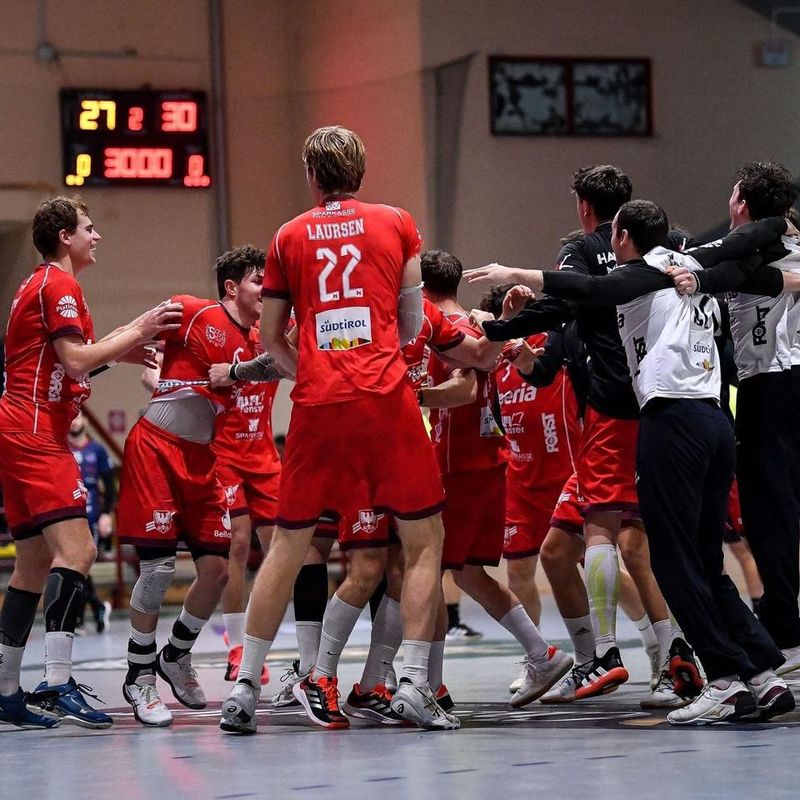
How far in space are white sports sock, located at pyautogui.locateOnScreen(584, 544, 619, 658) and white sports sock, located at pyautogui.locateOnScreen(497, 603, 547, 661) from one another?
22 centimetres

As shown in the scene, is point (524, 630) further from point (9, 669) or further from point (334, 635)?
point (9, 669)

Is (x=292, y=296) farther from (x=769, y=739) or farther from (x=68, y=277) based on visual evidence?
(x=769, y=739)

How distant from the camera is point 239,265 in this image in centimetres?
647

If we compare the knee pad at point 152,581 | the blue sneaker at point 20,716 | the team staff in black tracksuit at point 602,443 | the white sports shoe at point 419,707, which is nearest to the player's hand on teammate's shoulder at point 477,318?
the team staff in black tracksuit at point 602,443

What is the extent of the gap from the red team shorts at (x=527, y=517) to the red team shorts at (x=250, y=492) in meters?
1.12

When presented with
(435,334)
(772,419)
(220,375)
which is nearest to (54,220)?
(220,375)

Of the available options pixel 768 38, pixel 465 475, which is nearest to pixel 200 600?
pixel 465 475

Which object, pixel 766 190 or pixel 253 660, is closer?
pixel 253 660

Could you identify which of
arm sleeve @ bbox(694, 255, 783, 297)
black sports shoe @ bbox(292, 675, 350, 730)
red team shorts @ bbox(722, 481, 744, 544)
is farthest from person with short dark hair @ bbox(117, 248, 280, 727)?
red team shorts @ bbox(722, 481, 744, 544)

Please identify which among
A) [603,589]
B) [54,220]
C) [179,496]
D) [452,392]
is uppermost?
[54,220]

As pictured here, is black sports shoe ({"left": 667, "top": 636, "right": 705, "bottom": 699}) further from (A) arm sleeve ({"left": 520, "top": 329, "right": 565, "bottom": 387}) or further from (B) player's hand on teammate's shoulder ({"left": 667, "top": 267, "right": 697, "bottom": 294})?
(B) player's hand on teammate's shoulder ({"left": 667, "top": 267, "right": 697, "bottom": 294})

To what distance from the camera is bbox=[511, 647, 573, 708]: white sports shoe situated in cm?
594

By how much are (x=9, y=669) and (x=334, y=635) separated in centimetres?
120

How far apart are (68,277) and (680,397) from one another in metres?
2.25
